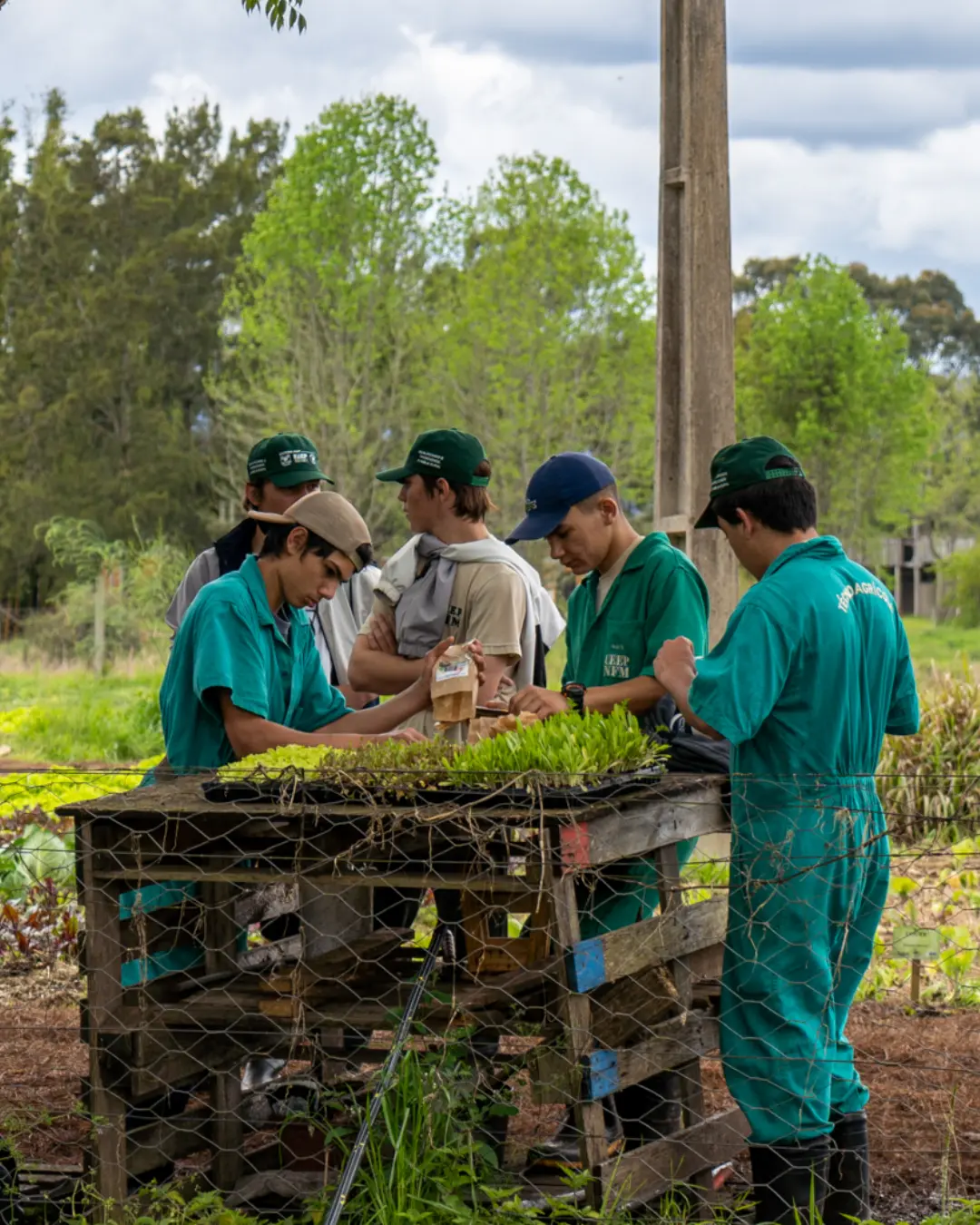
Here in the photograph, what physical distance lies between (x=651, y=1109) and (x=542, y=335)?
28645 mm

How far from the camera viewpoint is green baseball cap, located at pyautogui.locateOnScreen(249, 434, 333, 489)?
5340mm

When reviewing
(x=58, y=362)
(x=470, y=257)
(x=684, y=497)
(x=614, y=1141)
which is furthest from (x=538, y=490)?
(x=58, y=362)

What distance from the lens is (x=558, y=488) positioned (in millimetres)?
4625

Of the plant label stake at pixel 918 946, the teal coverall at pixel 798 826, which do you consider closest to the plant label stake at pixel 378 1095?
the teal coverall at pixel 798 826

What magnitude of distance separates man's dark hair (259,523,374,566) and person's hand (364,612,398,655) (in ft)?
2.59

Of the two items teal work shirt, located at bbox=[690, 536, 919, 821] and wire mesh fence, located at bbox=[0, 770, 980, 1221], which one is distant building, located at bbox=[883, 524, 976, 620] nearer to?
wire mesh fence, located at bbox=[0, 770, 980, 1221]

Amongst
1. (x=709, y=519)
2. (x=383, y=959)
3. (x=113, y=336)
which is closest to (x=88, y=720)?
(x=383, y=959)

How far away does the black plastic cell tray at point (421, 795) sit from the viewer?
3635 mm

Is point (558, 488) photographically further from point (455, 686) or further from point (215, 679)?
point (215, 679)

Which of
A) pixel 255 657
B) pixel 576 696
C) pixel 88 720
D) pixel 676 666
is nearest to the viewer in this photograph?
pixel 676 666

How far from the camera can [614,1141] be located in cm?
425

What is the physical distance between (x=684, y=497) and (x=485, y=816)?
384cm

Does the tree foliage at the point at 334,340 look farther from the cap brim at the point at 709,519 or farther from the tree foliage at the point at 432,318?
the cap brim at the point at 709,519

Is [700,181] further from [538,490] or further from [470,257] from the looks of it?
[470,257]
